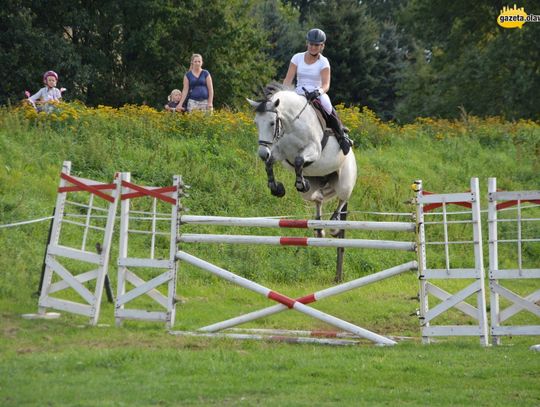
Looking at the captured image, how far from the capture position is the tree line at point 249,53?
29.8m

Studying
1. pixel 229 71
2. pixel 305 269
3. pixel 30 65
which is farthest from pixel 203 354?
pixel 229 71

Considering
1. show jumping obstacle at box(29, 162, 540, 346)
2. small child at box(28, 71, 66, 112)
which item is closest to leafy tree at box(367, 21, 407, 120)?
small child at box(28, 71, 66, 112)

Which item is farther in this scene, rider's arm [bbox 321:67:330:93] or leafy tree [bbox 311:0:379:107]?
leafy tree [bbox 311:0:379:107]

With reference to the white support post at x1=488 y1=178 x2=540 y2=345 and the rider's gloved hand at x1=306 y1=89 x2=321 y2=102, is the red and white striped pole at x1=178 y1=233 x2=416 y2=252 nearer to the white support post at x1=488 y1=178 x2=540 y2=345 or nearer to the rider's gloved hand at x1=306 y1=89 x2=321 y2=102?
the white support post at x1=488 y1=178 x2=540 y2=345

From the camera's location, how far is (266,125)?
12.5 m

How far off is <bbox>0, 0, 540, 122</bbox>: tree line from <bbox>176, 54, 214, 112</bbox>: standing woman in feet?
26.3

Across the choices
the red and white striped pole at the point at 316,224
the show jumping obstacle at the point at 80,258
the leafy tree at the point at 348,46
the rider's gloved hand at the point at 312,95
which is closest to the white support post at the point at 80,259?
the show jumping obstacle at the point at 80,258

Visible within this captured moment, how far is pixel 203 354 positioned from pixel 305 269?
7362mm

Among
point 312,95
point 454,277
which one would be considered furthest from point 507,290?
point 312,95

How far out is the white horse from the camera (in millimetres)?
12516

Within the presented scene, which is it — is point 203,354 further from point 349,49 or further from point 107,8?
point 349,49

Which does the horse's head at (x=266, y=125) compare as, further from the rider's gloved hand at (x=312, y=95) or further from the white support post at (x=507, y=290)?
the white support post at (x=507, y=290)

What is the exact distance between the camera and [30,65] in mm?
29016

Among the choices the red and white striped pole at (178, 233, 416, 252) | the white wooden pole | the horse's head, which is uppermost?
the horse's head
